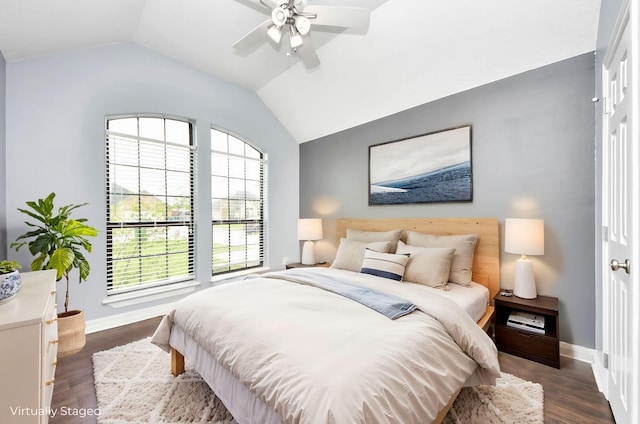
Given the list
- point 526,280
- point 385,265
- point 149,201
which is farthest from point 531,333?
point 149,201

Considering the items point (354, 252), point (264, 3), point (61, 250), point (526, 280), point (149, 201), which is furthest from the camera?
point (149, 201)

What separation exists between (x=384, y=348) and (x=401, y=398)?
0.63 feet

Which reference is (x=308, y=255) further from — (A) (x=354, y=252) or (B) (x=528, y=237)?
(B) (x=528, y=237)

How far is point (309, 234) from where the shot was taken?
416 centimetres

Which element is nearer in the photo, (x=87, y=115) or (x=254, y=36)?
(x=254, y=36)

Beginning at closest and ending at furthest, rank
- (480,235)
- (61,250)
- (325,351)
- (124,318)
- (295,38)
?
(325,351)
(295,38)
(61,250)
(480,235)
(124,318)

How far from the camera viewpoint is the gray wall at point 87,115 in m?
2.47

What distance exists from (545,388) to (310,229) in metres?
2.96

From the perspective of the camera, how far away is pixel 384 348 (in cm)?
125

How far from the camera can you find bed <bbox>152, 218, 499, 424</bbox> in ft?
3.42

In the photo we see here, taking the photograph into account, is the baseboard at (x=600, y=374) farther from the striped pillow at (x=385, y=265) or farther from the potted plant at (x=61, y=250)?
the potted plant at (x=61, y=250)

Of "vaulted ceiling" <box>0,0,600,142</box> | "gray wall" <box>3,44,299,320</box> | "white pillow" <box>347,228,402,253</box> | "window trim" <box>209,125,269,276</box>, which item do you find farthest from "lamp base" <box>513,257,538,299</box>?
"gray wall" <box>3,44,299,320</box>

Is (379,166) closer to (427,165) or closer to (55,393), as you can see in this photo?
(427,165)

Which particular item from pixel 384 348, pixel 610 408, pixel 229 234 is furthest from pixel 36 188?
pixel 610 408
